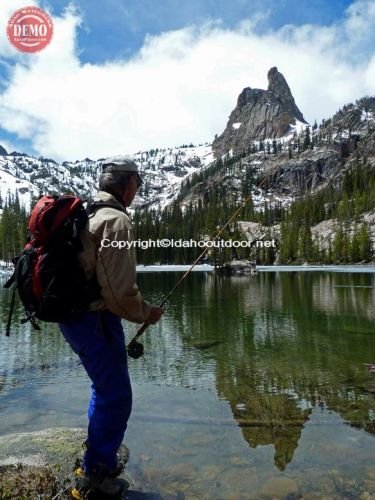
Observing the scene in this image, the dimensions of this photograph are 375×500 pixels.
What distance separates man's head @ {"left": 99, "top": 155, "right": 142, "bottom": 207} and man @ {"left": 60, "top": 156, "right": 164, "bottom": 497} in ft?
0.03

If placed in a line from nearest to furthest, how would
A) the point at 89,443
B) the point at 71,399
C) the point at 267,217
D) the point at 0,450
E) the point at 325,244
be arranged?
the point at 89,443 → the point at 0,450 → the point at 71,399 → the point at 325,244 → the point at 267,217

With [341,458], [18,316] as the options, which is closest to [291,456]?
[341,458]

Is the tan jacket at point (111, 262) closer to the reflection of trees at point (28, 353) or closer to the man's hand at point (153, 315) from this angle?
the man's hand at point (153, 315)

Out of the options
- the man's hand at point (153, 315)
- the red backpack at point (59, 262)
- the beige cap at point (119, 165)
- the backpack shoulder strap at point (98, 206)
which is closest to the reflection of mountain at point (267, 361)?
the man's hand at point (153, 315)

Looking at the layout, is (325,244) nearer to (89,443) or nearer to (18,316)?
(18,316)

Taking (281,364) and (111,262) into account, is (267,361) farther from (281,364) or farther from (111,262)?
(111,262)

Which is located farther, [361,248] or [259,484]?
[361,248]

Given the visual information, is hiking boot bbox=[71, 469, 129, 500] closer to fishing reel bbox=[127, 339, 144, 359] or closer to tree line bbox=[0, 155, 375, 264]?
fishing reel bbox=[127, 339, 144, 359]

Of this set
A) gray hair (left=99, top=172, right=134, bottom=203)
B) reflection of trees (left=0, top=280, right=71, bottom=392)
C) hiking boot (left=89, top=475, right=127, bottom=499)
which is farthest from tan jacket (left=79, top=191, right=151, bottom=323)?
reflection of trees (left=0, top=280, right=71, bottom=392)

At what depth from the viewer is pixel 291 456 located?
590 cm

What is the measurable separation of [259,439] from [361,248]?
117996 millimetres

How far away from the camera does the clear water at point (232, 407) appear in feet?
17.5

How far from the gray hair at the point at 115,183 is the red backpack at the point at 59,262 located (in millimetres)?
505

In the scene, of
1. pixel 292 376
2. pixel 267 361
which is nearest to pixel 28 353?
pixel 267 361
